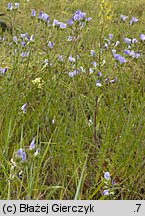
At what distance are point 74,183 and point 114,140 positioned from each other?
319 mm

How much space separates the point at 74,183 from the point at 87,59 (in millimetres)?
1478

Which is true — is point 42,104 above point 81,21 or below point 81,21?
below

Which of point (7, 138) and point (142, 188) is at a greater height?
point (7, 138)

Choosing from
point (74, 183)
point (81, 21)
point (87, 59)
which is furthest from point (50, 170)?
point (87, 59)

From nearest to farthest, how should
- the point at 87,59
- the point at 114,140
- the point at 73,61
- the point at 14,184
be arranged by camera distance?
the point at 14,184 → the point at 114,140 → the point at 73,61 → the point at 87,59

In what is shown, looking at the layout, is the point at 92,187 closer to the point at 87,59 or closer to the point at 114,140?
the point at 114,140

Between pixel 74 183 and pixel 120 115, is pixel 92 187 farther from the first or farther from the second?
pixel 120 115

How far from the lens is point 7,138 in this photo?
1.66 meters

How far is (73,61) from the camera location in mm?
2424

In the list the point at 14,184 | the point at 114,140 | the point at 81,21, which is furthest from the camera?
the point at 81,21

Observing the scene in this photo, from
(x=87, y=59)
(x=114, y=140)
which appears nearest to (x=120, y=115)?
(x=114, y=140)

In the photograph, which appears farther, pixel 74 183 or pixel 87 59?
pixel 87 59

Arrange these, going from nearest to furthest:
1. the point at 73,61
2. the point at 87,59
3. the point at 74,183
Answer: the point at 74,183 < the point at 73,61 < the point at 87,59

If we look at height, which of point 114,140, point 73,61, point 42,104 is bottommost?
point 114,140
